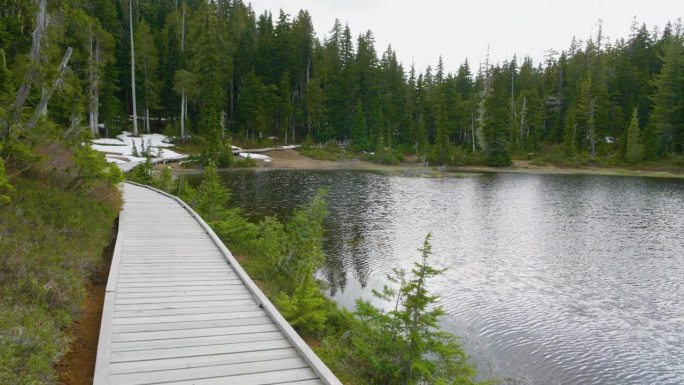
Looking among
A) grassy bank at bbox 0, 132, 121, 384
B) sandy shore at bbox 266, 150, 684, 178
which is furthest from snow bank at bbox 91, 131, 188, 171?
grassy bank at bbox 0, 132, 121, 384

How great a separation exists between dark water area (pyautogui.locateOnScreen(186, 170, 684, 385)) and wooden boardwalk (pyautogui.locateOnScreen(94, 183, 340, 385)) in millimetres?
4485

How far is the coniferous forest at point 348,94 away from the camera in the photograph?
51.9 meters

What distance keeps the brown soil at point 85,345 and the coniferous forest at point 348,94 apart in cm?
3418

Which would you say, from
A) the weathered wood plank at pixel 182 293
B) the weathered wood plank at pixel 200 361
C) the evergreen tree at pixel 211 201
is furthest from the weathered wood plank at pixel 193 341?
the evergreen tree at pixel 211 201

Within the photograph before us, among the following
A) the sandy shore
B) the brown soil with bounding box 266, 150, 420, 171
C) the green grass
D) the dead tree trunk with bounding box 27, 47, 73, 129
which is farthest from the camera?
the green grass

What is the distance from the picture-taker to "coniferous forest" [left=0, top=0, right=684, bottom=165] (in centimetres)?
5191

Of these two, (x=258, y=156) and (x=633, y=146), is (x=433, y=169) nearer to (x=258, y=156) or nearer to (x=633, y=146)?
(x=258, y=156)

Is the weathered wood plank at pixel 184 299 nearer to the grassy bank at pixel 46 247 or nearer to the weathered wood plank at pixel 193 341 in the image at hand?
the grassy bank at pixel 46 247

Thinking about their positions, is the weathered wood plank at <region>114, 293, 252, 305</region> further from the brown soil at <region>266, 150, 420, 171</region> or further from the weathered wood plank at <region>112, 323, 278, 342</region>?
the brown soil at <region>266, 150, 420, 171</region>

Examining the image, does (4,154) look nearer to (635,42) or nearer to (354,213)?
(354,213)

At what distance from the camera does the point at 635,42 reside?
76188 mm

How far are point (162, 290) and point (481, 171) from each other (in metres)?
52.1

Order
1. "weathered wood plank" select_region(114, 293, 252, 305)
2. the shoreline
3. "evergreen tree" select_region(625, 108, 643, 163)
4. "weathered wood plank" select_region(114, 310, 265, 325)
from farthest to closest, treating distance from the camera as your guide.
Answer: "evergreen tree" select_region(625, 108, 643, 163)
the shoreline
"weathered wood plank" select_region(114, 293, 252, 305)
"weathered wood plank" select_region(114, 310, 265, 325)

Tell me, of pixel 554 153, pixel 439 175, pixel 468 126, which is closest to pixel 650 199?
pixel 439 175
